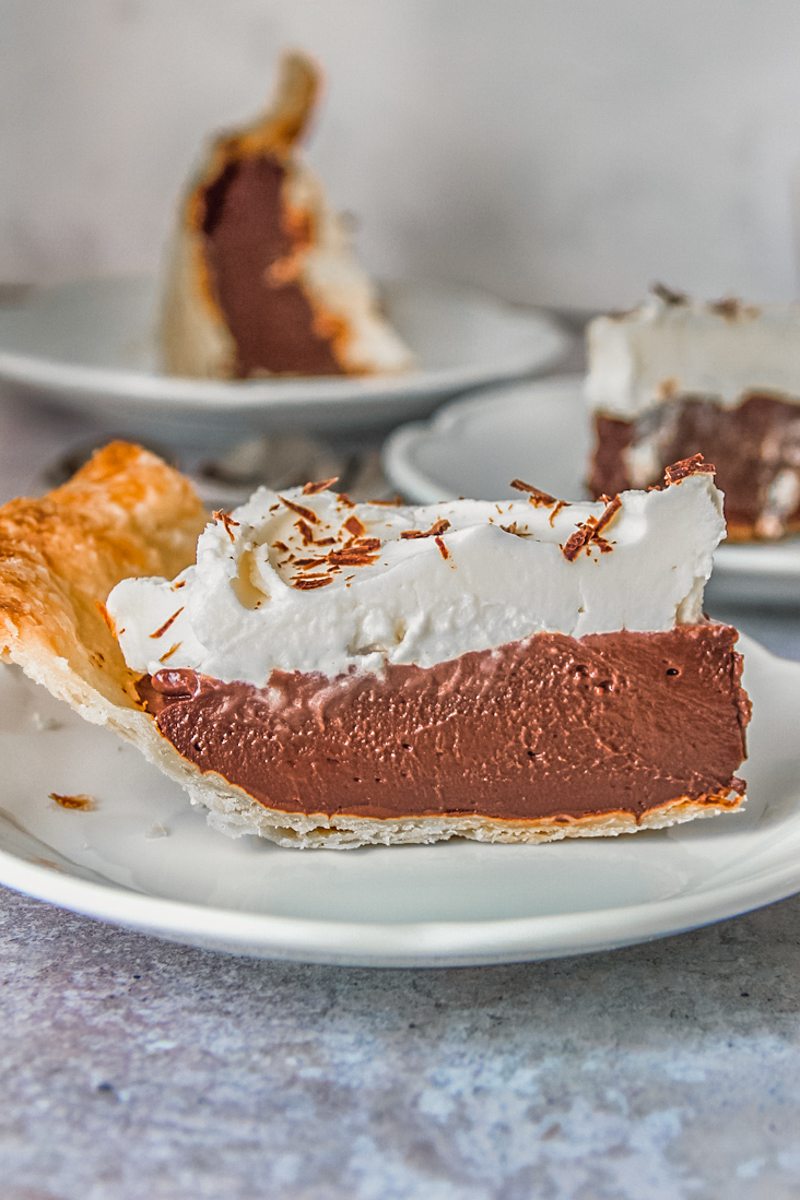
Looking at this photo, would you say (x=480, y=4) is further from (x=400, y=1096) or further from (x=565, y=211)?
(x=400, y=1096)

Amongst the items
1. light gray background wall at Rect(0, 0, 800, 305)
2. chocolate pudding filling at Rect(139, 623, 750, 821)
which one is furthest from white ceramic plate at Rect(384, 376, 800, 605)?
light gray background wall at Rect(0, 0, 800, 305)

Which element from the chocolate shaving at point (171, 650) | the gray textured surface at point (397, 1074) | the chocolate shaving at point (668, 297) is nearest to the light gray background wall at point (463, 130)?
the chocolate shaving at point (668, 297)

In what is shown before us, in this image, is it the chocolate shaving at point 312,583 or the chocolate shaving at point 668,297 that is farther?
the chocolate shaving at point 668,297

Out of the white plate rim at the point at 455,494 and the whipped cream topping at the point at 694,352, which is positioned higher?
the whipped cream topping at the point at 694,352

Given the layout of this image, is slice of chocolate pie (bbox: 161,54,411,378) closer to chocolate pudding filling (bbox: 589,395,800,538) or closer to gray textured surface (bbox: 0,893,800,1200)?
chocolate pudding filling (bbox: 589,395,800,538)

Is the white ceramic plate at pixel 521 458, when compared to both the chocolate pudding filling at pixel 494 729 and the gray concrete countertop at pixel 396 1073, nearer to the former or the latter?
the chocolate pudding filling at pixel 494 729

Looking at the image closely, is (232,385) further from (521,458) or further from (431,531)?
(431,531)
